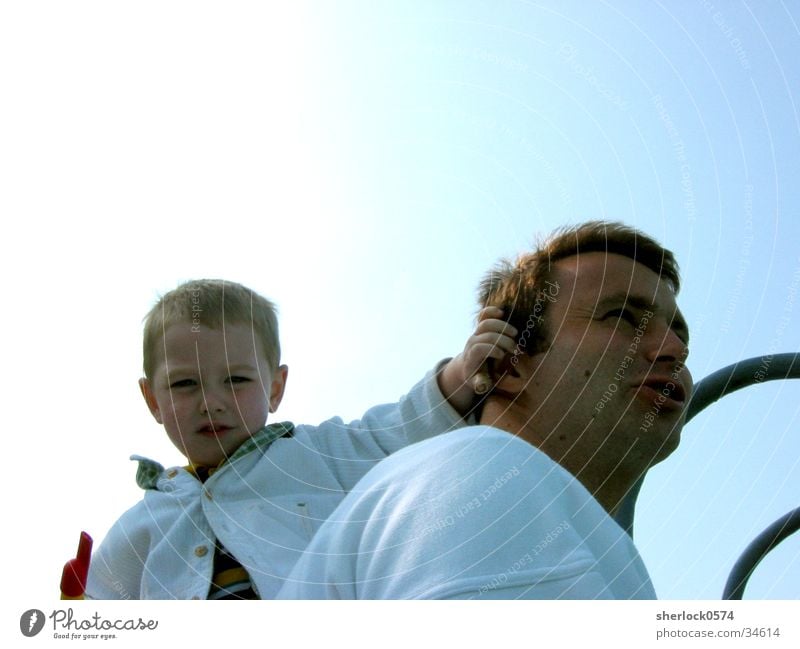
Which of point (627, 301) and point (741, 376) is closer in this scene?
point (627, 301)

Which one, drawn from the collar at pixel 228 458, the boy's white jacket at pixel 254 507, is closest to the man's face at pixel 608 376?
the boy's white jacket at pixel 254 507

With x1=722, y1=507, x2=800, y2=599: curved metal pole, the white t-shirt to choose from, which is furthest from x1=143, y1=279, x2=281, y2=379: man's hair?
x1=722, y1=507, x2=800, y2=599: curved metal pole

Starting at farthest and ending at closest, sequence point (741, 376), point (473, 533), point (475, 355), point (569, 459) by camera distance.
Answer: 1. point (741, 376)
2. point (475, 355)
3. point (569, 459)
4. point (473, 533)

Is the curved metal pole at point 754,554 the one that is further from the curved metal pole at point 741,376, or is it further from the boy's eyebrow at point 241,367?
the boy's eyebrow at point 241,367

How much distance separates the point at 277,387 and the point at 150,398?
119 mm

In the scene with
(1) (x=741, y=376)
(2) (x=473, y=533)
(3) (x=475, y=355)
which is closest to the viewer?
(2) (x=473, y=533)

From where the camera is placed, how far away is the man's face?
2.32 feet

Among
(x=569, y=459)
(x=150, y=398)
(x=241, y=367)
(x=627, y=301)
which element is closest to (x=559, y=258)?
(x=627, y=301)

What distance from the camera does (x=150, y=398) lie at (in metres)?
0.89

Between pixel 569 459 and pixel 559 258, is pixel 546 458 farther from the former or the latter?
pixel 559 258

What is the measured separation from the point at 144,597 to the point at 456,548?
432 mm

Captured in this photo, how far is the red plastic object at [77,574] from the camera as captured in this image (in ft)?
2.29

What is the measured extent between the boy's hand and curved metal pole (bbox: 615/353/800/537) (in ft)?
0.78
